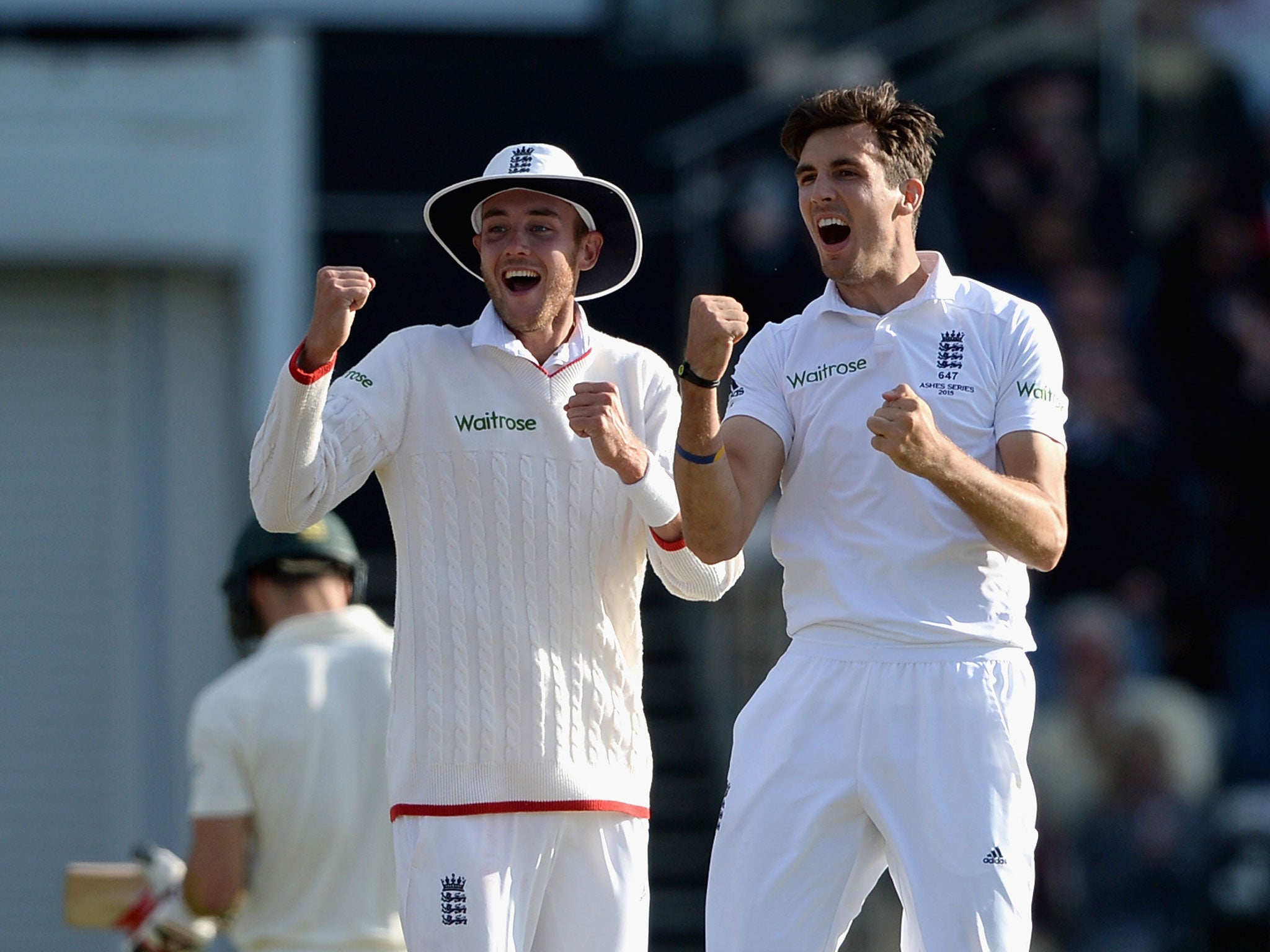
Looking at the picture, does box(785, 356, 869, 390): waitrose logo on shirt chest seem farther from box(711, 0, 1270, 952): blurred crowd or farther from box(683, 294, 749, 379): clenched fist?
box(711, 0, 1270, 952): blurred crowd

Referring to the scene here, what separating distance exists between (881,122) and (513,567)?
3.41 feet

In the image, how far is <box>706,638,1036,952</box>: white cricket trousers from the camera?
11.8ft

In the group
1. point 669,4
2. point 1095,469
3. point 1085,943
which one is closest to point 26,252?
point 669,4

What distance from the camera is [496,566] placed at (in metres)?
3.98

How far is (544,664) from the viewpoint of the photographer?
3.95m

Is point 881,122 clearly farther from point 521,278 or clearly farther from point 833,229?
point 521,278

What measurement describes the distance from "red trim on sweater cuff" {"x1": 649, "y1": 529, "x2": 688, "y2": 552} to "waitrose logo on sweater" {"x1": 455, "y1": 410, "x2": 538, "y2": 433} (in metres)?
0.31

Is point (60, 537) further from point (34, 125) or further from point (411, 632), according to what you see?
point (411, 632)

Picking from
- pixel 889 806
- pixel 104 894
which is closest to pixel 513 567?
pixel 889 806

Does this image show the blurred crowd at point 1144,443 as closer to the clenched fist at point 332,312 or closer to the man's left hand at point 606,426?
the man's left hand at point 606,426

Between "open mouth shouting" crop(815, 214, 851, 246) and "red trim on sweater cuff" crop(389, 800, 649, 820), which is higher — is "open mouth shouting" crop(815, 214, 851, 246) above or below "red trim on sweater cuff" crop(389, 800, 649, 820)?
above

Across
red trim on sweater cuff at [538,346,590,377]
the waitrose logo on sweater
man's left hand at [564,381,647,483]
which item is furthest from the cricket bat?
man's left hand at [564,381,647,483]

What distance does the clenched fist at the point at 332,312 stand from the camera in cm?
373

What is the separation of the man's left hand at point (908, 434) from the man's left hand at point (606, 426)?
1.65ft
